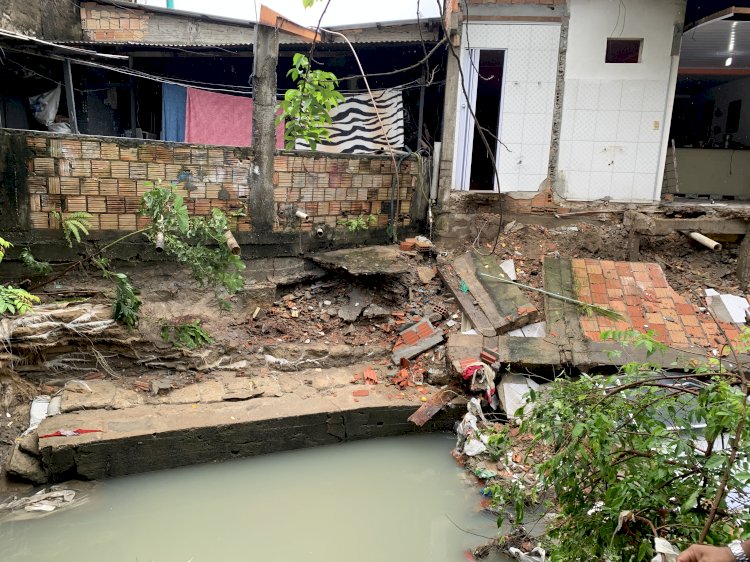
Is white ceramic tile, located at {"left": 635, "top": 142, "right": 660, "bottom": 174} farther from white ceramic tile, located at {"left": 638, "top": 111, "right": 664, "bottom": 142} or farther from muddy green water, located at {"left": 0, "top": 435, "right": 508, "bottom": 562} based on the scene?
muddy green water, located at {"left": 0, "top": 435, "right": 508, "bottom": 562}

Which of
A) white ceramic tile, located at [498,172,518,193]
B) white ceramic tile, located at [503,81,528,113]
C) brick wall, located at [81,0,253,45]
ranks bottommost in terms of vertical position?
white ceramic tile, located at [498,172,518,193]

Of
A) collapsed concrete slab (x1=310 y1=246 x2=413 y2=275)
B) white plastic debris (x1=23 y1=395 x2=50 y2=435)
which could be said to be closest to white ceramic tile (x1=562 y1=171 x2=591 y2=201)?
collapsed concrete slab (x1=310 y1=246 x2=413 y2=275)

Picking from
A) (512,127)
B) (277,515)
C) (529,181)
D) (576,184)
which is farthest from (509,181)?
(277,515)

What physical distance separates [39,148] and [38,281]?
1484 millimetres

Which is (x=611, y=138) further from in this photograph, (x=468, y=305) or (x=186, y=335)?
(x=186, y=335)

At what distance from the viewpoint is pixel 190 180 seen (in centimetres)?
717

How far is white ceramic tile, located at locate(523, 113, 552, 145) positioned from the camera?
853cm

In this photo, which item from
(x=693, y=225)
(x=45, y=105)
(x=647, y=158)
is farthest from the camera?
(x=45, y=105)

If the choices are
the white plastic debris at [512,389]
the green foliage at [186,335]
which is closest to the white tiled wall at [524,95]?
the white plastic debris at [512,389]

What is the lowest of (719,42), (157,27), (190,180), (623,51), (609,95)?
(190,180)

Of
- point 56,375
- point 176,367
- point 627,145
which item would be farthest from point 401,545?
point 627,145

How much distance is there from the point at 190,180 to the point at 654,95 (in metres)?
6.71

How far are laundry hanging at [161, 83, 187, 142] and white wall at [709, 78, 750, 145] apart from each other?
32.7 feet

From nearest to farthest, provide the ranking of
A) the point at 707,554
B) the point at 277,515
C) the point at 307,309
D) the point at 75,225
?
1. the point at 707,554
2. the point at 277,515
3. the point at 75,225
4. the point at 307,309
